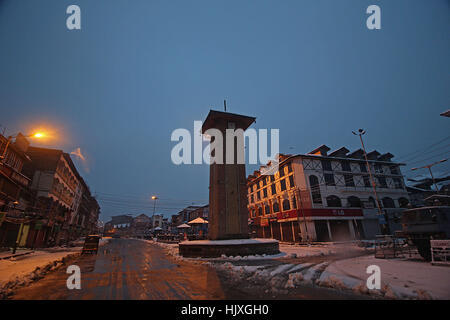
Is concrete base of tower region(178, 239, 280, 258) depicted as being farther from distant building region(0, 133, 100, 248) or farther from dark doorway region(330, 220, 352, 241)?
dark doorway region(330, 220, 352, 241)

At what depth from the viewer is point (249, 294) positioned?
17.3 ft

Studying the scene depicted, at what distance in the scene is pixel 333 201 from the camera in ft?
101

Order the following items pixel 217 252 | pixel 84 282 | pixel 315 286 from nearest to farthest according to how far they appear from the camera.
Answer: pixel 315 286 < pixel 84 282 < pixel 217 252

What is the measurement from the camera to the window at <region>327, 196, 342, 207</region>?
3061 cm

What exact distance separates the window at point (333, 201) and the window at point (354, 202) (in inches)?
73.5

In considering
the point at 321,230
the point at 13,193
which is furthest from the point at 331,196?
the point at 13,193

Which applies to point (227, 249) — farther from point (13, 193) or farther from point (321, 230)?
point (13, 193)

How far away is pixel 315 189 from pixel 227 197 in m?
20.0

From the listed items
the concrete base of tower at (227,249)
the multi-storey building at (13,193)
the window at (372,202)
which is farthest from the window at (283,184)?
the multi-storey building at (13,193)

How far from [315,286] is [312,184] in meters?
27.3
